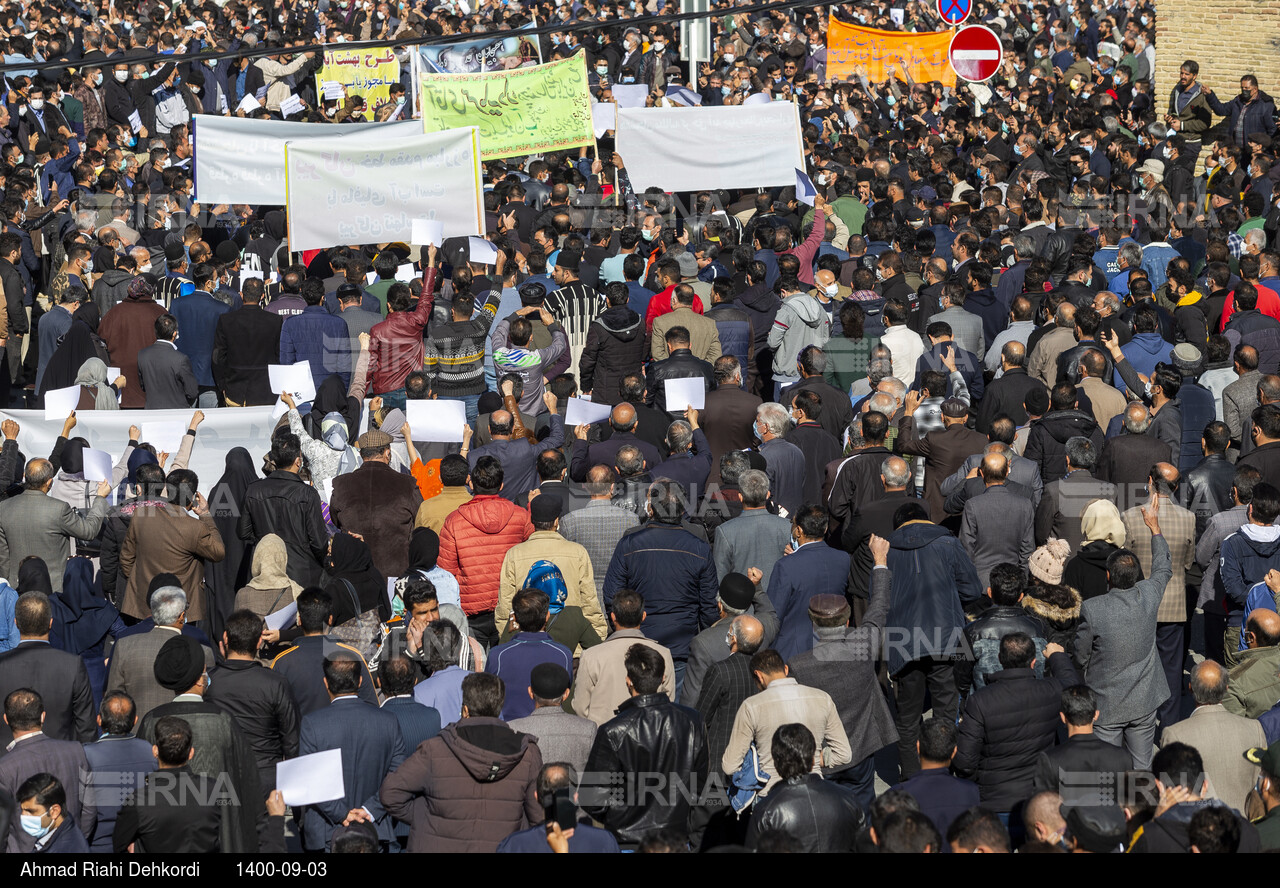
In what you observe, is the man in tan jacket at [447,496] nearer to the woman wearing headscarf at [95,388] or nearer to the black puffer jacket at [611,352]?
the black puffer jacket at [611,352]

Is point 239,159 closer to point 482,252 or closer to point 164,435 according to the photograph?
point 482,252

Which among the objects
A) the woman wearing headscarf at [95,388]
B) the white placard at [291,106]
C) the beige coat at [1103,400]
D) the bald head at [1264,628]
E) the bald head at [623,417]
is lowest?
the white placard at [291,106]

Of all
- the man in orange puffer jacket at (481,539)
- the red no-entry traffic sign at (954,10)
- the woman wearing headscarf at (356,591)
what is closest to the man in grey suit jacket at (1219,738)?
the man in orange puffer jacket at (481,539)

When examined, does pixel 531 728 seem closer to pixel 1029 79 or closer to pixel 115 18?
pixel 1029 79

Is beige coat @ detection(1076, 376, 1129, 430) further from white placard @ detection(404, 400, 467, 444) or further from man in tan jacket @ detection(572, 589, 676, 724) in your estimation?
man in tan jacket @ detection(572, 589, 676, 724)

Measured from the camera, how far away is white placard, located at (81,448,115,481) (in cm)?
909

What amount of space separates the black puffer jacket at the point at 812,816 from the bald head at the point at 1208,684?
1.78m

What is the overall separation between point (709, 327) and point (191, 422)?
3888mm

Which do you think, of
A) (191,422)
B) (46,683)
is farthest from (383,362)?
(46,683)

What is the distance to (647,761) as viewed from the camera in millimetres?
6492

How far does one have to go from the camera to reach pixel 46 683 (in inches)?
282

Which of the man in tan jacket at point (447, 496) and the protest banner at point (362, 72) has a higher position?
the man in tan jacket at point (447, 496)

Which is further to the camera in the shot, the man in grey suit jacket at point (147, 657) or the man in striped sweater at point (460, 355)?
the man in striped sweater at point (460, 355)

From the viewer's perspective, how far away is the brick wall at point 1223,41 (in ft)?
74.5
